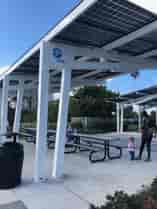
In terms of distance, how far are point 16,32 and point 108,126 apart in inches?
524

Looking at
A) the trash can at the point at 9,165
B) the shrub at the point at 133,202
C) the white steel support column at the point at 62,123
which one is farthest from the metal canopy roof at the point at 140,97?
the shrub at the point at 133,202

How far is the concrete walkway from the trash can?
18 centimetres

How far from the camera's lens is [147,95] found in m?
19.0

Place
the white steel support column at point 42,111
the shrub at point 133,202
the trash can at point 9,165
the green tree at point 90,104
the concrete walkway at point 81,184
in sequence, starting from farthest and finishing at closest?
the green tree at point 90,104 < the white steel support column at point 42,111 < the trash can at point 9,165 < the concrete walkway at point 81,184 < the shrub at point 133,202

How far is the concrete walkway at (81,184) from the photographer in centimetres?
421

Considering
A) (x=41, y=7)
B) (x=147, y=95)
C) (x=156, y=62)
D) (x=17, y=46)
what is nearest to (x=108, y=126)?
(x=147, y=95)

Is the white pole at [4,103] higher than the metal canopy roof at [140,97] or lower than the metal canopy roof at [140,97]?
lower

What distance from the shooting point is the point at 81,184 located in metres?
5.19

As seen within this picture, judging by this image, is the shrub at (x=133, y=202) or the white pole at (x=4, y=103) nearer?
the shrub at (x=133, y=202)

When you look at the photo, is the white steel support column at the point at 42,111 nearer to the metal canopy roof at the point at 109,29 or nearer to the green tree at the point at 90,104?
the metal canopy roof at the point at 109,29

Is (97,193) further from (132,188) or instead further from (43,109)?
(43,109)

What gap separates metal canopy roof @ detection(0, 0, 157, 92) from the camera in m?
4.56

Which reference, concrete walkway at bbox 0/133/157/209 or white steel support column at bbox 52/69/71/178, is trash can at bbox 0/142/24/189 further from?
white steel support column at bbox 52/69/71/178

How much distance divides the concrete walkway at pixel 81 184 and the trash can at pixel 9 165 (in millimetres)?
182
